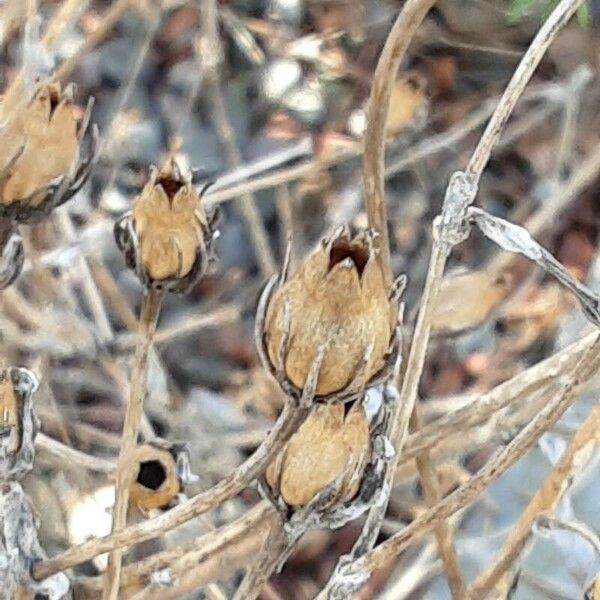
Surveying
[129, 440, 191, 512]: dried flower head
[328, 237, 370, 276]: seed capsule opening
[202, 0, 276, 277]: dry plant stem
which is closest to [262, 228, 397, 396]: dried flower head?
[328, 237, 370, 276]: seed capsule opening

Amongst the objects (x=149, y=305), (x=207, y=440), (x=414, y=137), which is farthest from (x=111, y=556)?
(x=414, y=137)

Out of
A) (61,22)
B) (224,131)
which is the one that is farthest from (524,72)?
(224,131)

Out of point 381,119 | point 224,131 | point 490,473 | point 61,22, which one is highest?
point 224,131

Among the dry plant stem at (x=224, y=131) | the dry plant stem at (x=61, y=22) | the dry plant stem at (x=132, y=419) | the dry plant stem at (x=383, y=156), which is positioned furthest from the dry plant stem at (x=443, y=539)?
the dry plant stem at (x=224, y=131)

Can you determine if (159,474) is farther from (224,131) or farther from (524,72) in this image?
(224,131)

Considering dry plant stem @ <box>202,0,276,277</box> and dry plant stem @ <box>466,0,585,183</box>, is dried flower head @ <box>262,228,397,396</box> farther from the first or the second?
dry plant stem @ <box>202,0,276,277</box>

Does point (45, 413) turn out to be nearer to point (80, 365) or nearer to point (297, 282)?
point (80, 365)
